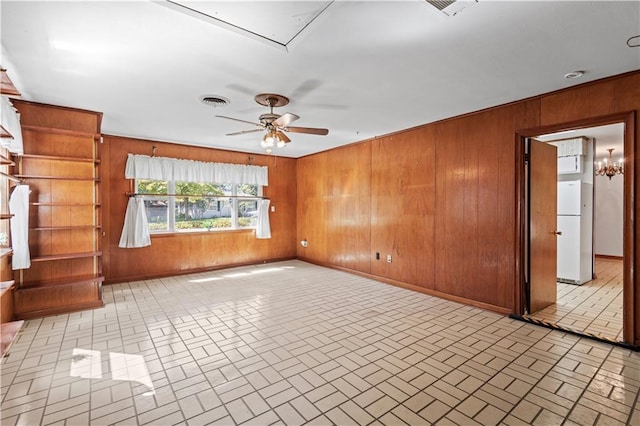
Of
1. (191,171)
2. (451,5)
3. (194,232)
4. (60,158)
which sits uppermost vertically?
(451,5)

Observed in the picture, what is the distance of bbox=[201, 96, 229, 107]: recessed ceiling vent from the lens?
3534mm

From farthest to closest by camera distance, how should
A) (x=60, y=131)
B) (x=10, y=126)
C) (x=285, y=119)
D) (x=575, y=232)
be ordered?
(x=575, y=232) → (x=60, y=131) → (x=285, y=119) → (x=10, y=126)

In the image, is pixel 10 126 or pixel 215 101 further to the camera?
pixel 215 101

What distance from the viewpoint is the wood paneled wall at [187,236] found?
5422 mm

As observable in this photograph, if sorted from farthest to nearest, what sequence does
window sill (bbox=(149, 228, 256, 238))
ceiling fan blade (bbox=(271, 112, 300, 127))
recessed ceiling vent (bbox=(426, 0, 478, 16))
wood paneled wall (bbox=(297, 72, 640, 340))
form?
window sill (bbox=(149, 228, 256, 238)) < wood paneled wall (bbox=(297, 72, 640, 340)) < ceiling fan blade (bbox=(271, 112, 300, 127)) < recessed ceiling vent (bbox=(426, 0, 478, 16))

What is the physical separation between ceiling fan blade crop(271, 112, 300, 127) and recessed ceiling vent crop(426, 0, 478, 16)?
5.22 ft

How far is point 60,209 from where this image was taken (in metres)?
3.92

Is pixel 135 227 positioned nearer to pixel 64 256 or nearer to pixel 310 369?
pixel 64 256

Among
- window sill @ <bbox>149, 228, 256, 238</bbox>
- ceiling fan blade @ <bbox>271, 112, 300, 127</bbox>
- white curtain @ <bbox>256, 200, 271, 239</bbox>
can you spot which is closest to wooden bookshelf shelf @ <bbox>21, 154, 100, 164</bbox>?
window sill @ <bbox>149, 228, 256, 238</bbox>

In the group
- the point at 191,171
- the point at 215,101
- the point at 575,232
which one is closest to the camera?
the point at 215,101

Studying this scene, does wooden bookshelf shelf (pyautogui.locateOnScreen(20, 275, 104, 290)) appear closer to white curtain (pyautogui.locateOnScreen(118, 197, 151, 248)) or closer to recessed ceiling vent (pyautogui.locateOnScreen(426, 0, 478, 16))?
white curtain (pyautogui.locateOnScreen(118, 197, 151, 248))

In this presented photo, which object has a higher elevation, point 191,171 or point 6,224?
point 191,171

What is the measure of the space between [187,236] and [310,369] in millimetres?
4534

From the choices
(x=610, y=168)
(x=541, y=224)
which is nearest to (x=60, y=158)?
(x=541, y=224)
